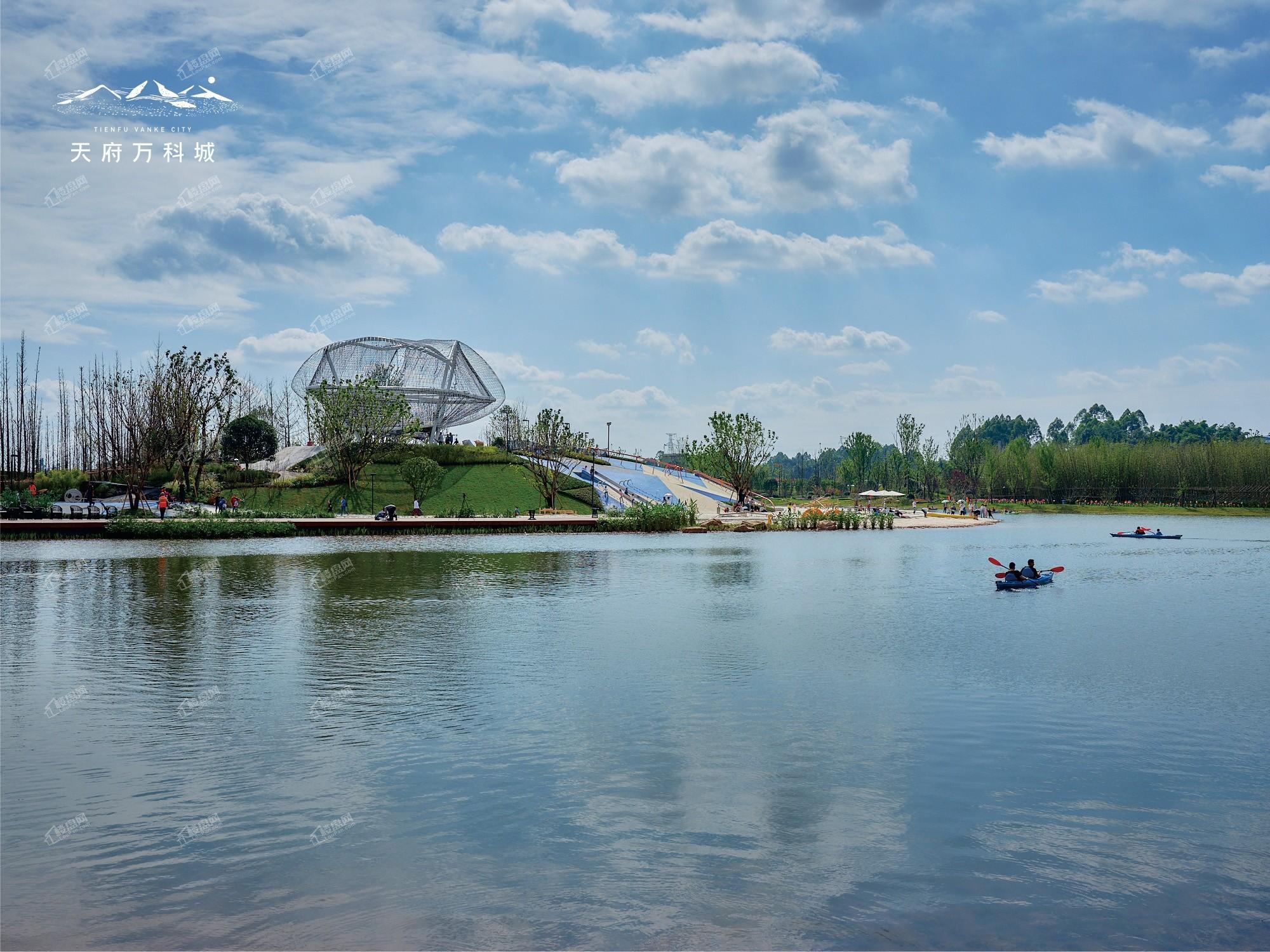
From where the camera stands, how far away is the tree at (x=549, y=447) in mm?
58875

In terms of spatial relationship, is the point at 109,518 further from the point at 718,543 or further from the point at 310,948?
the point at 310,948

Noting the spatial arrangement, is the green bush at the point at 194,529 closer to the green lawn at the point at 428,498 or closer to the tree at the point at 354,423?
the green lawn at the point at 428,498

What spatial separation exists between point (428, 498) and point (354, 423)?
7689 mm

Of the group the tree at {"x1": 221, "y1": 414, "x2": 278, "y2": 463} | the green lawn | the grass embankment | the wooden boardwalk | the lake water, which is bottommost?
the lake water

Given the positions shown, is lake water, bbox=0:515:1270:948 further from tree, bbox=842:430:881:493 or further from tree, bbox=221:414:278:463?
tree, bbox=842:430:881:493

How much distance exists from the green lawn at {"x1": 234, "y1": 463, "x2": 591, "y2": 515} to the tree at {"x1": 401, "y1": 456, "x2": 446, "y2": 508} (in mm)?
A: 545

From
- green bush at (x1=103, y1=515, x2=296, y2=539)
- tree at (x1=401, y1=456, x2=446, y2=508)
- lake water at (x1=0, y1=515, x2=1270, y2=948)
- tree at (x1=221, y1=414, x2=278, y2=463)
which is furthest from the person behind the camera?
tree at (x1=221, y1=414, x2=278, y2=463)

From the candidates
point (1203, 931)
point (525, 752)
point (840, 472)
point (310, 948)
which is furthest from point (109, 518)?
point (840, 472)

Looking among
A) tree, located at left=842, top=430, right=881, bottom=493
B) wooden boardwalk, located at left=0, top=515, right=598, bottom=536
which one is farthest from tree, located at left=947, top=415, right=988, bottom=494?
wooden boardwalk, located at left=0, top=515, right=598, bottom=536

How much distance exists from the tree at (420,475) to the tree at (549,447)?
6.51 metres

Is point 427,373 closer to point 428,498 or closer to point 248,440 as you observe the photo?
point 248,440

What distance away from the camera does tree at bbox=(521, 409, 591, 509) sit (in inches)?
2318

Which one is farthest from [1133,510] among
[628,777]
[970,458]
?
[628,777]

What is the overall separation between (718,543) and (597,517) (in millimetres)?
9976
